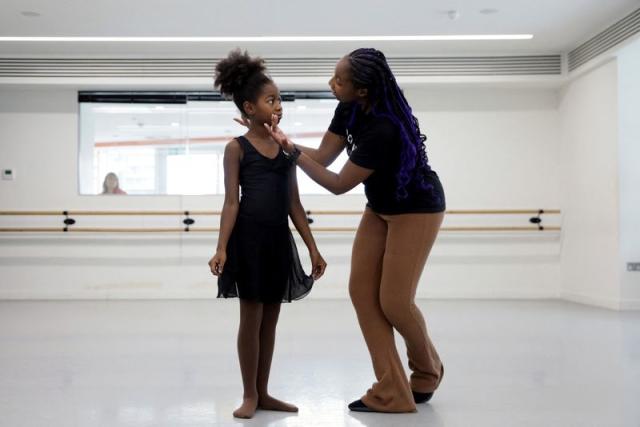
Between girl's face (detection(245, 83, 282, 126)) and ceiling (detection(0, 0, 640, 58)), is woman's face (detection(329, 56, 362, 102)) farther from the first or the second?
ceiling (detection(0, 0, 640, 58))

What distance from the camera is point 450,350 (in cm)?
407

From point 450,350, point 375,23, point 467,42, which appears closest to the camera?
point 450,350

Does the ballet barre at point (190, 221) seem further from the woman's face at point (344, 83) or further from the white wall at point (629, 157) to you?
the woman's face at point (344, 83)

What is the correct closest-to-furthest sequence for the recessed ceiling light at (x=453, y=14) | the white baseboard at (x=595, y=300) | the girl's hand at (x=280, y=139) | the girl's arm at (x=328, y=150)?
the girl's hand at (x=280, y=139), the girl's arm at (x=328, y=150), the recessed ceiling light at (x=453, y=14), the white baseboard at (x=595, y=300)

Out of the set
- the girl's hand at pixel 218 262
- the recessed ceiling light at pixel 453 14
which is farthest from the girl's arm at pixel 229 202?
the recessed ceiling light at pixel 453 14

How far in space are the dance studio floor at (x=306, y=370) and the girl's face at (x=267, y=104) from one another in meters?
1.06

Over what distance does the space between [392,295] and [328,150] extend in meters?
0.58

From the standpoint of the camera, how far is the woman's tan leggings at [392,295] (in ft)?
8.53

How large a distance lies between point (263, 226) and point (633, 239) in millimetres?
4879

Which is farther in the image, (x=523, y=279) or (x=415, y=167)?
(x=523, y=279)

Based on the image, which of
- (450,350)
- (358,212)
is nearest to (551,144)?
(358,212)

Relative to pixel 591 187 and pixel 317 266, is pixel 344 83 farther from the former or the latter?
pixel 591 187

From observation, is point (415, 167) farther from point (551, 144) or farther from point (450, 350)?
point (551, 144)

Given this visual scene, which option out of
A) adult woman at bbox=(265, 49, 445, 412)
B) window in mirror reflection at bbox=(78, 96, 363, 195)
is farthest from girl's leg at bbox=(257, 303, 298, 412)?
window in mirror reflection at bbox=(78, 96, 363, 195)
